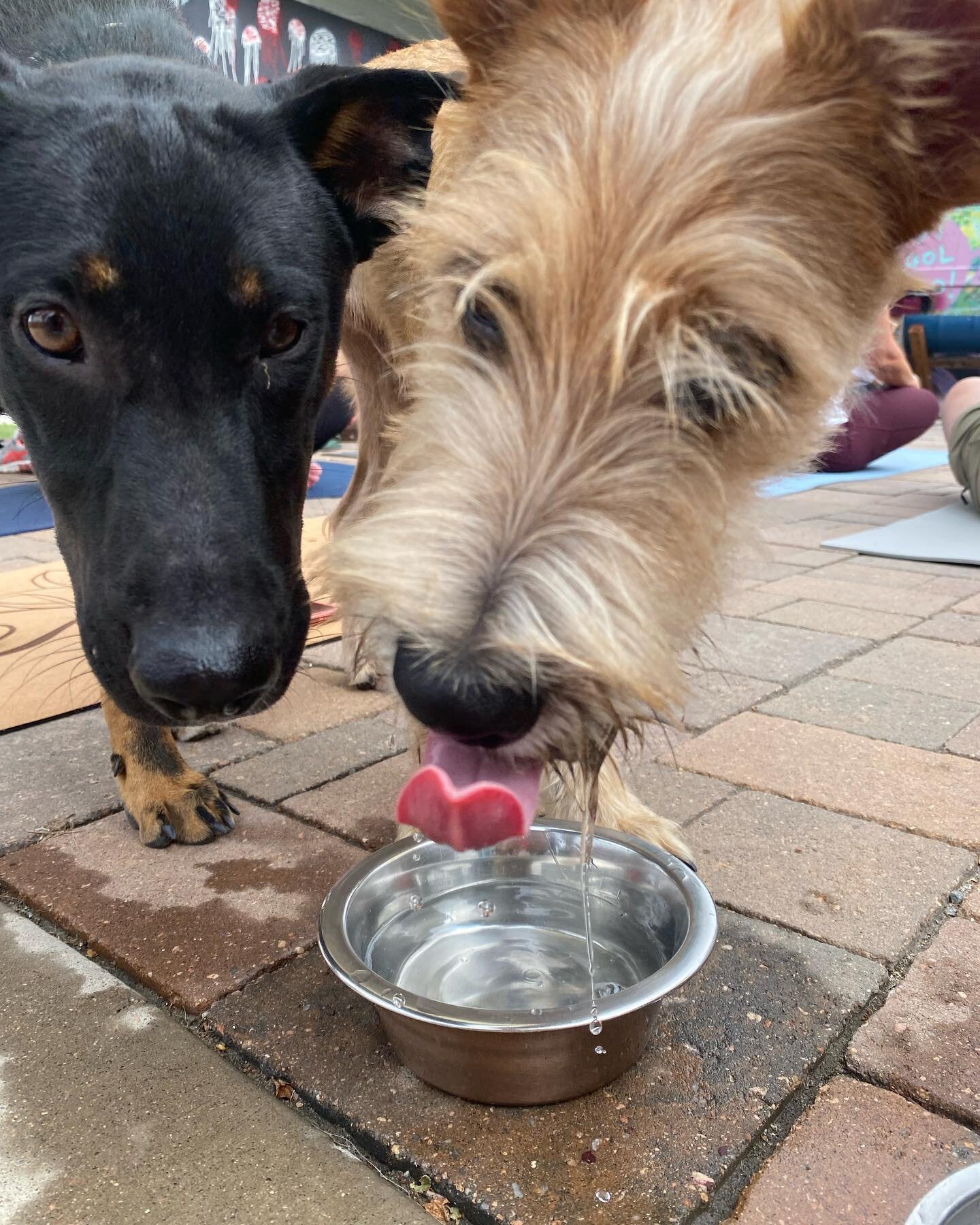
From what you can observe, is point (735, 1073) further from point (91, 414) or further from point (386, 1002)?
point (91, 414)

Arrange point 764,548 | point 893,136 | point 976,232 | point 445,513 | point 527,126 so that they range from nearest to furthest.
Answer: point 445,513
point 893,136
point 527,126
point 764,548
point 976,232

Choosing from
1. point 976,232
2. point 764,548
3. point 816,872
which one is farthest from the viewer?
point 976,232

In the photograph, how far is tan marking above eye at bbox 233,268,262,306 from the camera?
7.48 feet

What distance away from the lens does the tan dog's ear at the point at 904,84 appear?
77.2 inches

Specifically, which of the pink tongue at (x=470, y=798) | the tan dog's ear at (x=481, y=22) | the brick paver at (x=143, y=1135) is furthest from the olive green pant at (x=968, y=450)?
the brick paver at (x=143, y=1135)

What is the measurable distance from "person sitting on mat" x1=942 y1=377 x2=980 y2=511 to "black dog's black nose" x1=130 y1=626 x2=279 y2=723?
6.54 m

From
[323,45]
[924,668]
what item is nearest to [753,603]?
[924,668]

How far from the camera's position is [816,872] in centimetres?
268

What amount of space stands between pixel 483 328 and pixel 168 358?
678 millimetres

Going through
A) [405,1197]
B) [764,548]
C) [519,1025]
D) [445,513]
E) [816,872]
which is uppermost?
[445,513]

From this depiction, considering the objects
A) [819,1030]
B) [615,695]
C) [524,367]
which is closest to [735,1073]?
[819,1030]

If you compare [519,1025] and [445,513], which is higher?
[445,513]

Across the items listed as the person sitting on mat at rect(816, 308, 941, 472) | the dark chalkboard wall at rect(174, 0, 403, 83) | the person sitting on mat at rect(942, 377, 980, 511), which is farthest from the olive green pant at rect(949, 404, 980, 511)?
the dark chalkboard wall at rect(174, 0, 403, 83)

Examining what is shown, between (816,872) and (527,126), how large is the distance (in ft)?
6.37
